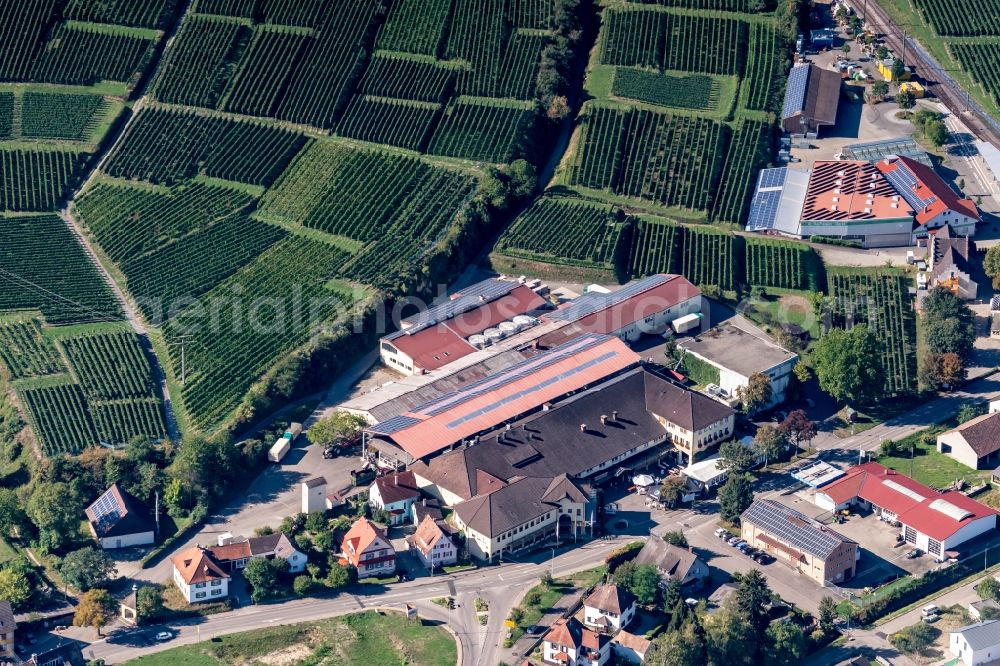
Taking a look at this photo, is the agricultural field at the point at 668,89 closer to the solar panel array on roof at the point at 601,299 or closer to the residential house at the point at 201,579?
the solar panel array on roof at the point at 601,299

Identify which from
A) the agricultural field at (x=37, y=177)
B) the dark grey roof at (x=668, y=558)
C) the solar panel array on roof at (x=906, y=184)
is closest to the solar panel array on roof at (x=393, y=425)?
the dark grey roof at (x=668, y=558)

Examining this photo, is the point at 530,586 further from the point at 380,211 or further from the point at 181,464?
the point at 380,211

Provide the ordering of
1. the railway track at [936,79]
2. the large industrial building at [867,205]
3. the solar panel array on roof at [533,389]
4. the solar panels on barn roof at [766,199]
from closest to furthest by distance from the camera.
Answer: the solar panel array on roof at [533,389] → the large industrial building at [867,205] → the solar panels on barn roof at [766,199] → the railway track at [936,79]

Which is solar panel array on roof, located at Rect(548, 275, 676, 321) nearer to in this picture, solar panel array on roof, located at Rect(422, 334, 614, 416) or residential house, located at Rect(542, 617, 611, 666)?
solar panel array on roof, located at Rect(422, 334, 614, 416)

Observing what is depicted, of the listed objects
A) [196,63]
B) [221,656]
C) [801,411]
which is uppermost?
[196,63]

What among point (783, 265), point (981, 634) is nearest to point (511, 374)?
point (783, 265)

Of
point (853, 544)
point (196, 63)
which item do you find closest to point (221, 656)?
point (853, 544)

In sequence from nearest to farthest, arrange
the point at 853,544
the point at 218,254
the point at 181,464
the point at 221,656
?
the point at 221,656, the point at 853,544, the point at 181,464, the point at 218,254

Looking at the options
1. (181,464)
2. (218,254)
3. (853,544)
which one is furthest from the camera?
(218,254)
